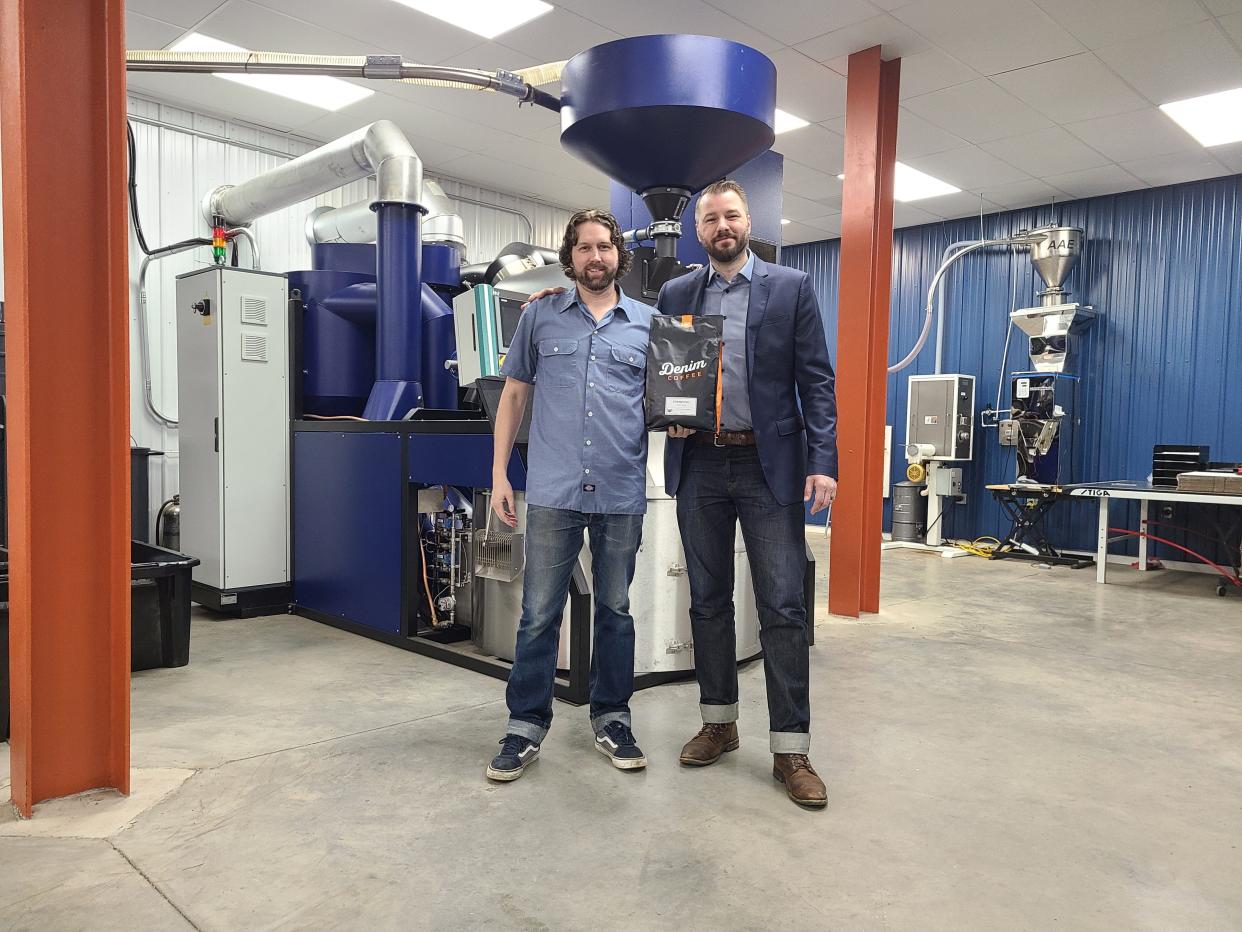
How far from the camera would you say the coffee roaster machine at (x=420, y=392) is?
2.54 meters

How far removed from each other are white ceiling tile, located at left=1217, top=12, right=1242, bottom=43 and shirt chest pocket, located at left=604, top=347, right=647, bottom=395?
155 inches

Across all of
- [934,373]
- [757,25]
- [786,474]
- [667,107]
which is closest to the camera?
[786,474]

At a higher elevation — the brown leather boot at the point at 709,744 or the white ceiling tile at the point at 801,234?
the white ceiling tile at the point at 801,234

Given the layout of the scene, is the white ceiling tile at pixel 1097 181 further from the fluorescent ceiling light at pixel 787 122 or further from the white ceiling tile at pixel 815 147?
the fluorescent ceiling light at pixel 787 122

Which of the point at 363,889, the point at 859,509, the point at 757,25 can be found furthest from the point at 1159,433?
the point at 363,889

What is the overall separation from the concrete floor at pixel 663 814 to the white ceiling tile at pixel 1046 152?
12.6 feet

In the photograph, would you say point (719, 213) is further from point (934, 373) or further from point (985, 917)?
point (934, 373)

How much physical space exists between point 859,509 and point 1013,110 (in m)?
2.86

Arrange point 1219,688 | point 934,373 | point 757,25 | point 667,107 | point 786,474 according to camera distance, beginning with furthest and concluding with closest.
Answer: point 934,373, point 757,25, point 1219,688, point 667,107, point 786,474

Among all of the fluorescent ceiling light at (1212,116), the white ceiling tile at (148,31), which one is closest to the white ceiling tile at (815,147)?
the fluorescent ceiling light at (1212,116)

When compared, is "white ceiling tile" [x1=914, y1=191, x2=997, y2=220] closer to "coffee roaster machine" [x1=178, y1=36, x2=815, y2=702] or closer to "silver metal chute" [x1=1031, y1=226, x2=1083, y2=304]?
"silver metal chute" [x1=1031, y1=226, x2=1083, y2=304]


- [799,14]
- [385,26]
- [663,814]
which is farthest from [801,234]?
[663,814]

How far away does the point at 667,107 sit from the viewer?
7.95 feet

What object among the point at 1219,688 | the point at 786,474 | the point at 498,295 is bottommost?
the point at 1219,688
